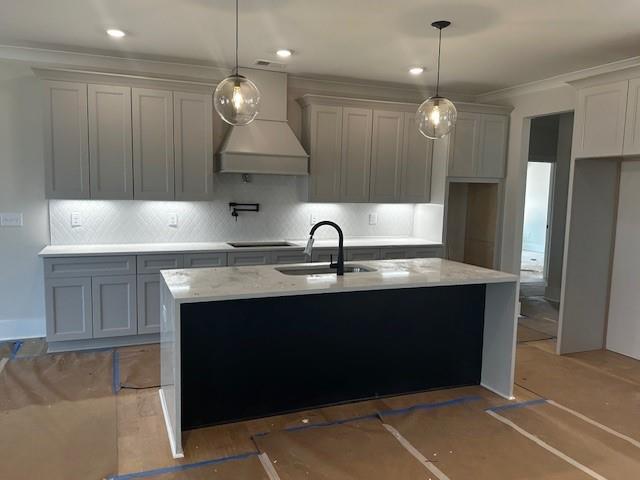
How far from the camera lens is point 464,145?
5.53 metres

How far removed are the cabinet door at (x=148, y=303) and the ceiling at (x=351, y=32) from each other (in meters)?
2.02

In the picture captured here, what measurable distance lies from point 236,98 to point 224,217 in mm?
2311

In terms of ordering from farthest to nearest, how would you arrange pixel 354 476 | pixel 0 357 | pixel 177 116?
1. pixel 177 116
2. pixel 0 357
3. pixel 354 476

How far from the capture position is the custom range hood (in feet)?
15.4

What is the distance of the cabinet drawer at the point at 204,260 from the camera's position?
4503 millimetres

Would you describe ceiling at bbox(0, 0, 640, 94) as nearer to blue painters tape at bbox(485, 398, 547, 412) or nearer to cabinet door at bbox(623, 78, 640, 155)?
cabinet door at bbox(623, 78, 640, 155)

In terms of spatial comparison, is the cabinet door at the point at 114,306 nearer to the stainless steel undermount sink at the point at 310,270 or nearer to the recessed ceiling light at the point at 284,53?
the stainless steel undermount sink at the point at 310,270

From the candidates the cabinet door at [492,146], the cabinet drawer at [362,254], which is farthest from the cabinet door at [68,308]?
the cabinet door at [492,146]

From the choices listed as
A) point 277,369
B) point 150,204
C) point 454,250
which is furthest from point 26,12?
point 454,250

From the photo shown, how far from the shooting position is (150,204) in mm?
4820

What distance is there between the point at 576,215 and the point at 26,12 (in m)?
4.56

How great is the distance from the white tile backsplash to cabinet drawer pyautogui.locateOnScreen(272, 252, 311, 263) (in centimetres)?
52

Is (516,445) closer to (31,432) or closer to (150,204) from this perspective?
(31,432)

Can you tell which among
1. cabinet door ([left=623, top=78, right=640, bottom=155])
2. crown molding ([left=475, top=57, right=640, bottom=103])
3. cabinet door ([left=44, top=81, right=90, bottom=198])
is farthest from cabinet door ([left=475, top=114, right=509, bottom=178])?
cabinet door ([left=44, top=81, right=90, bottom=198])
